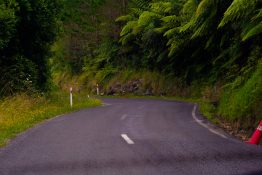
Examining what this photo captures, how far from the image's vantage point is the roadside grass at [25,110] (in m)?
13.4

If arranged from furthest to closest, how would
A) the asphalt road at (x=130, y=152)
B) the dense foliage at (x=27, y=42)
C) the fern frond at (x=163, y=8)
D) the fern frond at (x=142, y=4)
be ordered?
the fern frond at (x=142, y=4) → the fern frond at (x=163, y=8) → the dense foliage at (x=27, y=42) → the asphalt road at (x=130, y=152)

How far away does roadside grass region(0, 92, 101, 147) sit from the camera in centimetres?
1342

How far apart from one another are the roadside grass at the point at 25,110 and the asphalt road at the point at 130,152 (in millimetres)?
779

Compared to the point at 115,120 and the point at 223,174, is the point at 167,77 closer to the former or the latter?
the point at 115,120

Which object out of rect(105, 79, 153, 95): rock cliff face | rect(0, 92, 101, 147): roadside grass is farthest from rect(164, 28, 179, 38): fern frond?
rect(105, 79, 153, 95): rock cliff face

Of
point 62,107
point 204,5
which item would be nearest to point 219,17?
point 204,5

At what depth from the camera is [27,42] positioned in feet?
78.0

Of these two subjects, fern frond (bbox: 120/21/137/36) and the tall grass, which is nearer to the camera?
the tall grass

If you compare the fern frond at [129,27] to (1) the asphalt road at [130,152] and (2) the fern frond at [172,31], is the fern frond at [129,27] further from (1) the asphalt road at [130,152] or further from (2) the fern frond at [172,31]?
(1) the asphalt road at [130,152]

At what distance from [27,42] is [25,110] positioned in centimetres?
679

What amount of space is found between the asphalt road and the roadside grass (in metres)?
0.78

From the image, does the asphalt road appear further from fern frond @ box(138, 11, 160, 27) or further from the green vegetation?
fern frond @ box(138, 11, 160, 27)

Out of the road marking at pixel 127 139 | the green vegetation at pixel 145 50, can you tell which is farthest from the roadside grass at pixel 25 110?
the road marking at pixel 127 139

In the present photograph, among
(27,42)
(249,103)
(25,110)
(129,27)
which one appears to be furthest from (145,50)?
(249,103)
